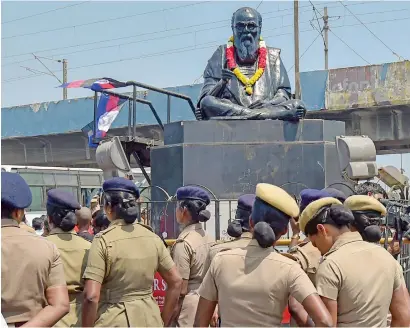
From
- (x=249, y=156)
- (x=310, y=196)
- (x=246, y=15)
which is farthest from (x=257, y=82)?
(x=310, y=196)

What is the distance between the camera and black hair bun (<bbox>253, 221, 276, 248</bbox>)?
355cm

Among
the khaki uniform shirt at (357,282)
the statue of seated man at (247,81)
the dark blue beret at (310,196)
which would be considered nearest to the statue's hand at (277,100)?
the statue of seated man at (247,81)

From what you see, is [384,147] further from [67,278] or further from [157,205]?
[67,278]

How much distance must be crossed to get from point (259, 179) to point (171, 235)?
1.30 meters

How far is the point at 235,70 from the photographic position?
9.87m

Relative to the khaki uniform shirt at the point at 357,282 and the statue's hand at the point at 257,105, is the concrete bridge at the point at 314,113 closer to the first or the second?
the statue's hand at the point at 257,105

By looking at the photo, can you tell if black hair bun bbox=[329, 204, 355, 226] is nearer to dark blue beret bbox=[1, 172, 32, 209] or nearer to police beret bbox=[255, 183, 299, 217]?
police beret bbox=[255, 183, 299, 217]

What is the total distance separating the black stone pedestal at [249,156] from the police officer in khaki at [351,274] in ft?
15.9

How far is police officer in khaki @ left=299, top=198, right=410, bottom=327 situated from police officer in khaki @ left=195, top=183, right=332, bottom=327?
19cm

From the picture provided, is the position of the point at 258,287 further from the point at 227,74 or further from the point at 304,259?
the point at 227,74

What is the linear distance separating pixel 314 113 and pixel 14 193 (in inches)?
752

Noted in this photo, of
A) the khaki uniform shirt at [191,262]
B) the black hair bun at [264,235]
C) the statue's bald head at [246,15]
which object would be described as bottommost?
the khaki uniform shirt at [191,262]

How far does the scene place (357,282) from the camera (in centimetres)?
367

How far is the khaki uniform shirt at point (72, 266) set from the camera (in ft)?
14.6
